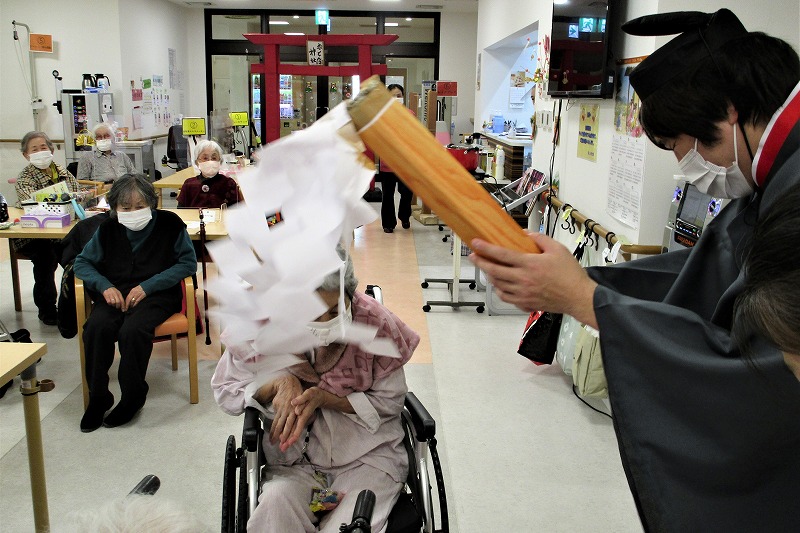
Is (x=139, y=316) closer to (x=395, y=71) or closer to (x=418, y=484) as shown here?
(x=418, y=484)

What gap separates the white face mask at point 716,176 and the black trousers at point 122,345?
9.20 feet

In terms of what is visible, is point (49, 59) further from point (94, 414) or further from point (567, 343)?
point (567, 343)

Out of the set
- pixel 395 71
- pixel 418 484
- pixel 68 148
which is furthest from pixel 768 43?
pixel 395 71

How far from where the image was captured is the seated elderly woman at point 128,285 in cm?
338

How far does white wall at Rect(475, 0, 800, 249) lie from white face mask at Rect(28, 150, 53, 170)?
11.8 ft

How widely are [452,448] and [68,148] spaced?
7501 mm

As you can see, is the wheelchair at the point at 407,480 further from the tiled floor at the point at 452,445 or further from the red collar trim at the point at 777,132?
the red collar trim at the point at 777,132

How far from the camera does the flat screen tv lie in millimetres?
3602

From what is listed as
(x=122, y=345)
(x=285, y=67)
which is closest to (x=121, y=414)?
(x=122, y=345)

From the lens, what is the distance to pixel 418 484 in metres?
1.96

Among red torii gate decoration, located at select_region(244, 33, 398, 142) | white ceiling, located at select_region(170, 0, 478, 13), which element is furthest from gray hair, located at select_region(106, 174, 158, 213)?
white ceiling, located at select_region(170, 0, 478, 13)

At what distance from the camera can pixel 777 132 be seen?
3.60 feet

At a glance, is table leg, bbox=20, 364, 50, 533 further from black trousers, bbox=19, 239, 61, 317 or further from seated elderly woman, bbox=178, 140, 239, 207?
seated elderly woman, bbox=178, 140, 239, 207

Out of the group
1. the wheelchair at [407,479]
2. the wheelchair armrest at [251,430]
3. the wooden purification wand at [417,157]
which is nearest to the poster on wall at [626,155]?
the wheelchair at [407,479]
